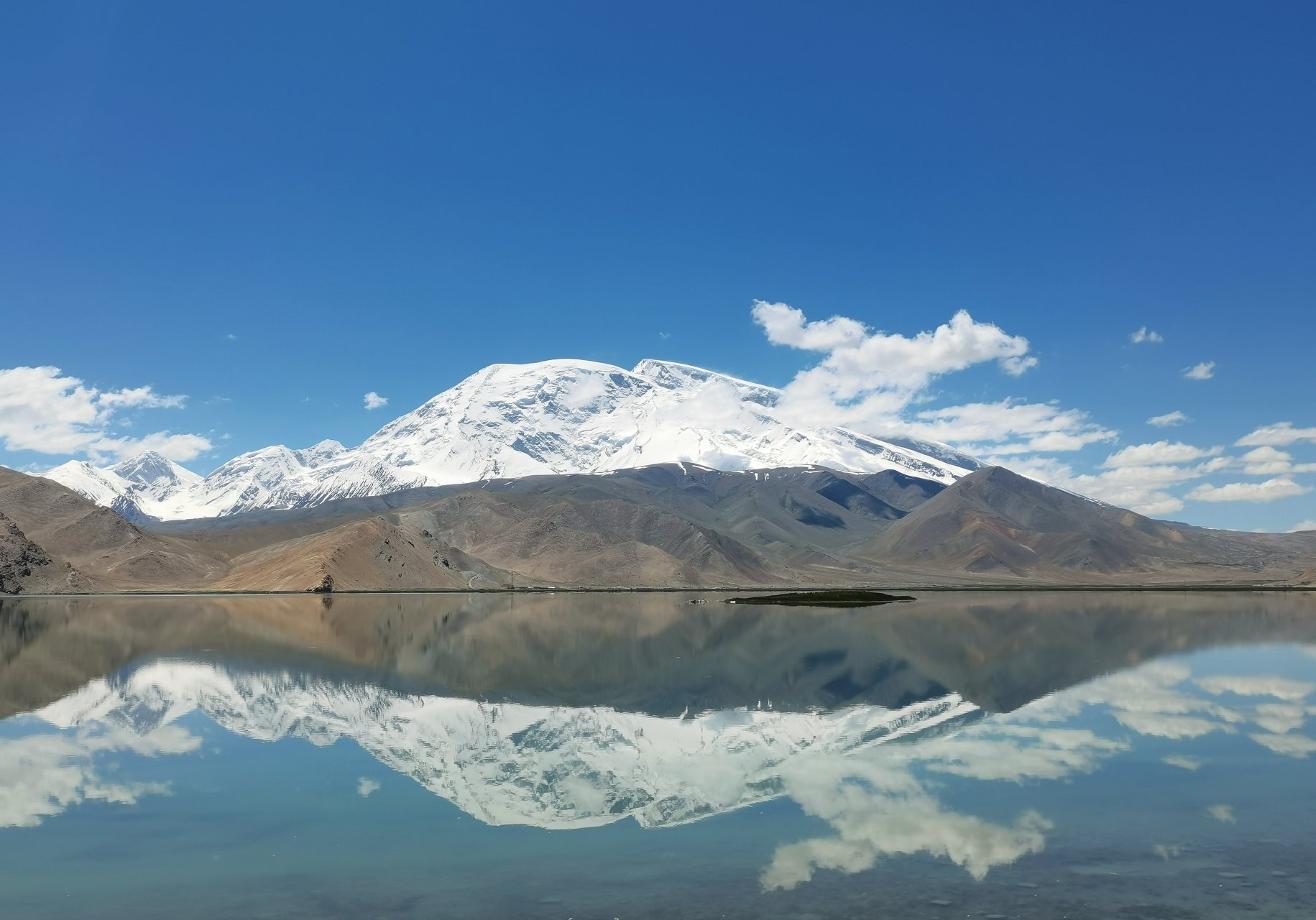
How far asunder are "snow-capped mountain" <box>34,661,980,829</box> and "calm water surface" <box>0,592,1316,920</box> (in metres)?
0.16

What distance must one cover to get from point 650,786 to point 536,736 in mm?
7643

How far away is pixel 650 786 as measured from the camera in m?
24.5

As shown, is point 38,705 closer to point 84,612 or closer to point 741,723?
point 741,723

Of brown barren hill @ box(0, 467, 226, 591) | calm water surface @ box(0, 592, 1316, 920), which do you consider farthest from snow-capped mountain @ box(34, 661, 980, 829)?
brown barren hill @ box(0, 467, 226, 591)

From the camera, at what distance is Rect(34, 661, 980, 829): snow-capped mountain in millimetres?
23125

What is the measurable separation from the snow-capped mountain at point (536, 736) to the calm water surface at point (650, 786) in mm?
162

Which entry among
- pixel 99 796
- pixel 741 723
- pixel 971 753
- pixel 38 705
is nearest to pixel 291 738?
pixel 99 796

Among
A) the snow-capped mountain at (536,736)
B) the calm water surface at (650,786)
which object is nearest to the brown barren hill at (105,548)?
the calm water surface at (650,786)

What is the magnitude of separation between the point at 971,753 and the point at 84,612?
97.9 metres

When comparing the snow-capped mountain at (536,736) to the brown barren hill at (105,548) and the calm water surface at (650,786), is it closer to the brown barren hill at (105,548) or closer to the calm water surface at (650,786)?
the calm water surface at (650,786)

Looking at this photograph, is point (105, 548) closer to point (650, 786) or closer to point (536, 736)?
point (536, 736)

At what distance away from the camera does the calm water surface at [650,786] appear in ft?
53.1

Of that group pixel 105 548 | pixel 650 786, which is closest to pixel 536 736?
pixel 650 786

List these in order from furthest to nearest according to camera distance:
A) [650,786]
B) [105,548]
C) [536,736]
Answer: [105,548], [536,736], [650,786]
